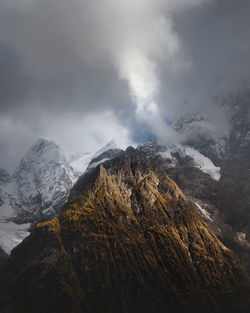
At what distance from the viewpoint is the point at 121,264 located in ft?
345

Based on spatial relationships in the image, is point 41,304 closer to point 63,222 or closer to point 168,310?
point 63,222

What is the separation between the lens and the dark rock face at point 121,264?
294 feet

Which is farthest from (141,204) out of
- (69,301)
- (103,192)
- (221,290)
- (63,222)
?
(69,301)

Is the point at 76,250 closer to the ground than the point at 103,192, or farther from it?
closer to the ground

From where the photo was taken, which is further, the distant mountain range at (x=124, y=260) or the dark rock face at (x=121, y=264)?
the distant mountain range at (x=124, y=260)

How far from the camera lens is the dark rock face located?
8962 centimetres

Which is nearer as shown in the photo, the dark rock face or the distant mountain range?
the dark rock face

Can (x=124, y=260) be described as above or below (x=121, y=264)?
above

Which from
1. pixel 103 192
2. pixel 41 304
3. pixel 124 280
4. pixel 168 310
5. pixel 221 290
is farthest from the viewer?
pixel 103 192

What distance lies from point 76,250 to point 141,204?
63109 millimetres

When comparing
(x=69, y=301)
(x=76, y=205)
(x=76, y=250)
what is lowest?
(x=69, y=301)

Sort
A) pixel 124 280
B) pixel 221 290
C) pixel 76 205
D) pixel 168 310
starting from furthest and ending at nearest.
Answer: pixel 76 205 < pixel 221 290 < pixel 124 280 < pixel 168 310

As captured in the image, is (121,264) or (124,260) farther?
(124,260)

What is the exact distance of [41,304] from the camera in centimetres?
8494
